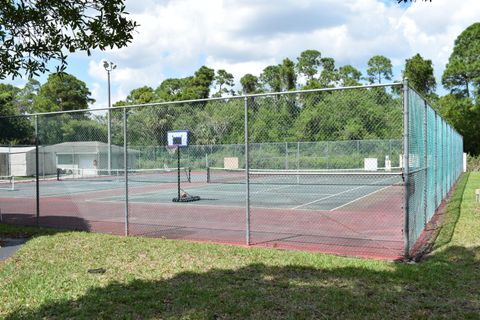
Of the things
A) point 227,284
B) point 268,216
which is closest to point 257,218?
point 268,216

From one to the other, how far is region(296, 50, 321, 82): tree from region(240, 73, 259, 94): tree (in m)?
6.79

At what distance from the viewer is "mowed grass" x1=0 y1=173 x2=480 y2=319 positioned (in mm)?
5195

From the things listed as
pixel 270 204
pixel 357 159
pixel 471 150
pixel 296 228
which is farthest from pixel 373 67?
pixel 296 228

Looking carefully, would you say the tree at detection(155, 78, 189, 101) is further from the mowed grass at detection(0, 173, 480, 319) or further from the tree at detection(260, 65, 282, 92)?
the mowed grass at detection(0, 173, 480, 319)

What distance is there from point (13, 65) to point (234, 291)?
5.01 meters

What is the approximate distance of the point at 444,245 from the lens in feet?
28.4

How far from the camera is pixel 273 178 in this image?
29391 mm

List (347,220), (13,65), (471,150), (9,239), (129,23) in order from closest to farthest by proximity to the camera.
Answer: (129,23) → (13,65) → (9,239) → (347,220) → (471,150)

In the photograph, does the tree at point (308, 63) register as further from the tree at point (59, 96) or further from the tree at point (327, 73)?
the tree at point (59, 96)

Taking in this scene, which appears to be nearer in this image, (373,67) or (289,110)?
(289,110)

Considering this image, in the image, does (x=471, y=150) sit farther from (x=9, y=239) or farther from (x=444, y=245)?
(x=9, y=239)

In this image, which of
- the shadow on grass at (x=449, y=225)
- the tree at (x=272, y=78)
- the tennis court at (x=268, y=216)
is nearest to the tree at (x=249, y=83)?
the tree at (x=272, y=78)

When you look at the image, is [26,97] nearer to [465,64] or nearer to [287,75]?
[287,75]

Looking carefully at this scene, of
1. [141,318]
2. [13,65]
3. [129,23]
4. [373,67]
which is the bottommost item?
[141,318]
